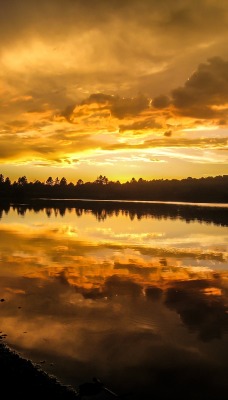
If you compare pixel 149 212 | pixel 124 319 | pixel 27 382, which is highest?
pixel 149 212

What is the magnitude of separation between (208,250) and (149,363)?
25426 millimetres

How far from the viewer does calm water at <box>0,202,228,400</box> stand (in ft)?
39.9

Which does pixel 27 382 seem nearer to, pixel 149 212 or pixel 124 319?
pixel 124 319

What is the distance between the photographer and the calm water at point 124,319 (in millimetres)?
12164

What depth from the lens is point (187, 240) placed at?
44.6 m

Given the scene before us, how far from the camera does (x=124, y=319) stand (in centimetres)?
1688

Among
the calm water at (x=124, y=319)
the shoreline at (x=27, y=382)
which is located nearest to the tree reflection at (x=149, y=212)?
the calm water at (x=124, y=319)

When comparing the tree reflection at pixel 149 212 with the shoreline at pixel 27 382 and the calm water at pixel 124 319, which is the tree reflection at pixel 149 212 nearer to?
the calm water at pixel 124 319

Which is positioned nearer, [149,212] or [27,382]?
[27,382]

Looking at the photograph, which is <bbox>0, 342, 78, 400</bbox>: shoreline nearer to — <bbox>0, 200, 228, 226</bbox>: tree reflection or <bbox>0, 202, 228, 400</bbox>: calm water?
<bbox>0, 202, 228, 400</bbox>: calm water

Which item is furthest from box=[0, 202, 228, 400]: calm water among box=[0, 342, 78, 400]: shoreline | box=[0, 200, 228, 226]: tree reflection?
box=[0, 200, 228, 226]: tree reflection

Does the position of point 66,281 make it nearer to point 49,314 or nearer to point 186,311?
point 49,314

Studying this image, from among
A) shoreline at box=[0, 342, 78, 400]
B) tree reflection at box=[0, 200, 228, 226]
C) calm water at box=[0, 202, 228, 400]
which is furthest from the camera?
tree reflection at box=[0, 200, 228, 226]

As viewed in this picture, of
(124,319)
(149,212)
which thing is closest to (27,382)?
(124,319)
